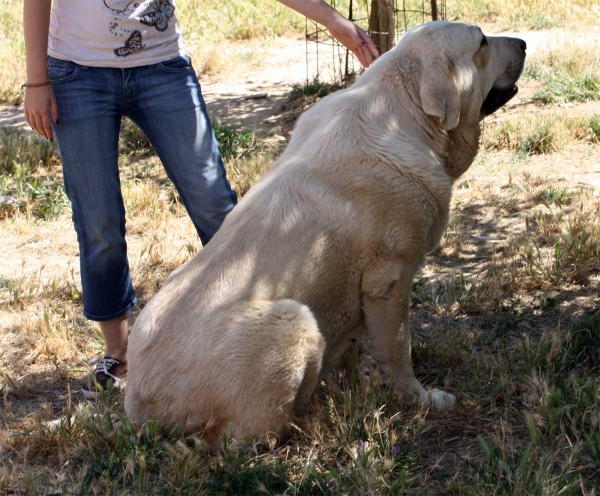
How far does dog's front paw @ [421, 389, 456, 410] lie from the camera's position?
3691 millimetres

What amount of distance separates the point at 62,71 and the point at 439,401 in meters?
2.36

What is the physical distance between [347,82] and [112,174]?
18.5 feet

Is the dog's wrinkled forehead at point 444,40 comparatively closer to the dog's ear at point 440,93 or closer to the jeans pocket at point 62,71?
the dog's ear at point 440,93

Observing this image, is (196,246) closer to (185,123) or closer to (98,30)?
(185,123)

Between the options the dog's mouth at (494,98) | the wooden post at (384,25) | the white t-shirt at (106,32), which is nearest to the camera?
the white t-shirt at (106,32)

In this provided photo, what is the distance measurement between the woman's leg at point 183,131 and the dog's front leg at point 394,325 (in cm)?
98

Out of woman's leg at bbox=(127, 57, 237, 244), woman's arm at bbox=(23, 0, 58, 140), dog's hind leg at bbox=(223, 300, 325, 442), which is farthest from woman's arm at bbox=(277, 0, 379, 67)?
dog's hind leg at bbox=(223, 300, 325, 442)

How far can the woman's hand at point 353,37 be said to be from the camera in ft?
13.1

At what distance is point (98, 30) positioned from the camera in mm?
3697

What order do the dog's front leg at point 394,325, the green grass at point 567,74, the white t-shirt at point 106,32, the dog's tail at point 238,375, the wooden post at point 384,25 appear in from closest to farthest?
the dog's tail at point 238,375 → the dog's front leg at point 394,325 → the white t-shirt at point 106,32 → the wooden post at point 384,25 → the green grass at point 567,74

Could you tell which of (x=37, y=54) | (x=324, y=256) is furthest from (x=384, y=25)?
(x=324, y=256)

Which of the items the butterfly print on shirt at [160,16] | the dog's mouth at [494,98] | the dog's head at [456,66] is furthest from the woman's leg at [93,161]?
the dog's mouth at [494,98]

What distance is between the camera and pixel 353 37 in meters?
4.04

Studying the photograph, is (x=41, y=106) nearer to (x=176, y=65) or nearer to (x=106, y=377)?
(x=176, y=65)
